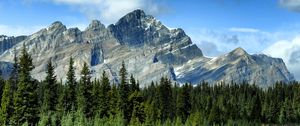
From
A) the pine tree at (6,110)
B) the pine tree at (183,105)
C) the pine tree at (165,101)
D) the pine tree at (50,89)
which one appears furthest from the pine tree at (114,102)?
the pine tree at (6,110)

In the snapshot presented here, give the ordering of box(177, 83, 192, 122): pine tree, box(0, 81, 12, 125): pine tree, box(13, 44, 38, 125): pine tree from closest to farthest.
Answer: box(13, 44, 38, 125): pine tree
box(0, 81, 12, 125): pine tree
box(177, 83, 192, 122): pine tree

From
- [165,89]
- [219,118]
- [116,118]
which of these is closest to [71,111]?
[116,118]

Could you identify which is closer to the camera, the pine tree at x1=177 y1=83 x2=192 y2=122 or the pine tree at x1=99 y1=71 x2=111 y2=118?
the pine tree at x1=99 y1=71 x2=111 y2=118

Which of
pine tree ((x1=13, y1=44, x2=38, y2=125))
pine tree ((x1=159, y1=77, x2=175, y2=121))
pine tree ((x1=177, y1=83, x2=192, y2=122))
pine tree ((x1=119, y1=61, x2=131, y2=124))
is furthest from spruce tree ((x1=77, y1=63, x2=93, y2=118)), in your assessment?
pine tree ((x1=177, y1=83, x2=192, y2=122))

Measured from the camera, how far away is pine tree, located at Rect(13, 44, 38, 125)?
235 ft

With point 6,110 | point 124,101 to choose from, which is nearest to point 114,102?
point 124,101

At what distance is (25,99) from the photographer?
71.7 meters

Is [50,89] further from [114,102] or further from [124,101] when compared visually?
[114,102]

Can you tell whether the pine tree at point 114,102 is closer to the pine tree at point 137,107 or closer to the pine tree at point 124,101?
the pine tree at point 124,101

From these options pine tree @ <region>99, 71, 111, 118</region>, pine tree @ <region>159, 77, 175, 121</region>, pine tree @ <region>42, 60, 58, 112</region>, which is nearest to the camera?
pine tree @ <region>42, 60, 58, 112</region>

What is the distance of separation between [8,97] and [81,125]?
51.2ft

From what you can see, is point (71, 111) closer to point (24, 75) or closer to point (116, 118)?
point (116, 118)

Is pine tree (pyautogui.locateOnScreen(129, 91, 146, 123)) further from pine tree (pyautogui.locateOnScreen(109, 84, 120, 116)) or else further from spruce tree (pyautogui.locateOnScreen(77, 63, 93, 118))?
spruce tree (pyautogui.locateOnScreen(77, 63, 93, 118))

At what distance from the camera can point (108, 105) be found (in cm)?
12025
